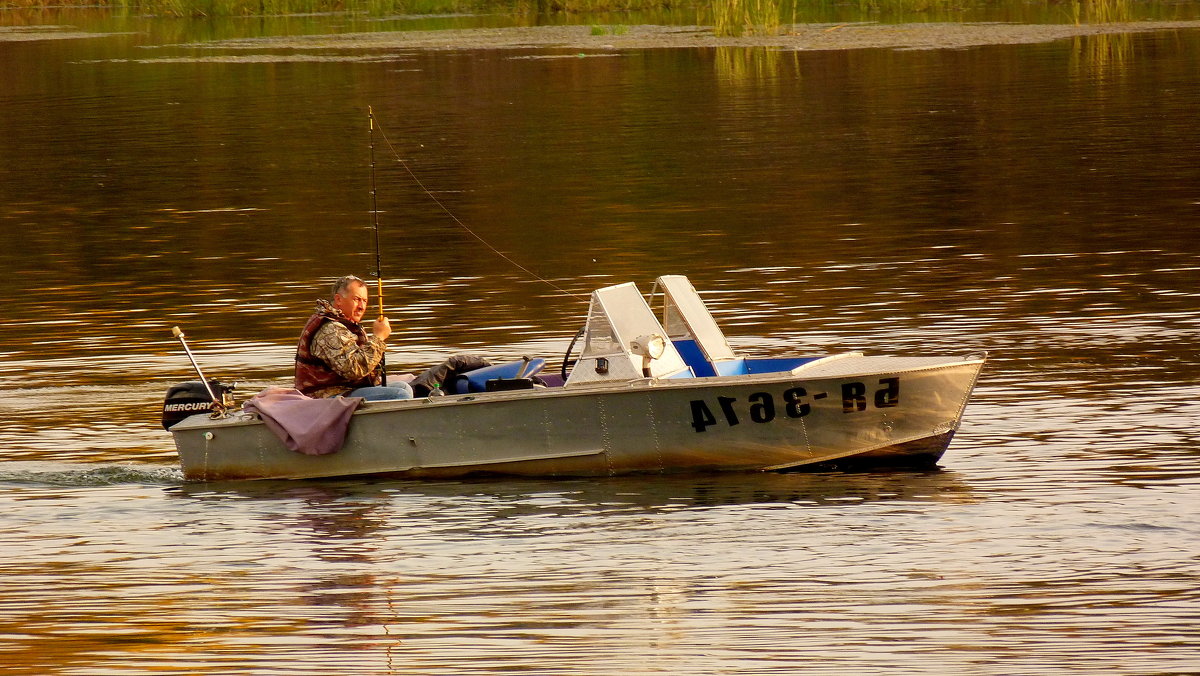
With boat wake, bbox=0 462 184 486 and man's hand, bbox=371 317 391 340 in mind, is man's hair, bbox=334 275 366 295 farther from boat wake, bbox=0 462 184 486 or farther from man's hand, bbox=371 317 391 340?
boat wake, bbox=0 462 184 486

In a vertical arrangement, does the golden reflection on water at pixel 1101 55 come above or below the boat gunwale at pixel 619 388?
above

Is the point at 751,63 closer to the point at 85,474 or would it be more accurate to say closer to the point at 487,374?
the point at 487,374

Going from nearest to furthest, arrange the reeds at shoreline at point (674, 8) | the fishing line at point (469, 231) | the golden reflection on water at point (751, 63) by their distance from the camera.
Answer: the fishing line at point (469, 231) < the golden reflection on water at point (751, 63) < the reeds at shoreline at point (674, 8)

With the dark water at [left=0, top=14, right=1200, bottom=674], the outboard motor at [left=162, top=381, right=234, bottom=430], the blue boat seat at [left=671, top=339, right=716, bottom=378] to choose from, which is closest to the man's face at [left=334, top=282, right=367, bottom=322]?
Answer: the outboard motor at [left=162, top=381, right=234, bottom=430]

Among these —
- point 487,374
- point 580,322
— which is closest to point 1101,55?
point 580,322

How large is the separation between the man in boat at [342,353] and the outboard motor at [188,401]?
62 cm

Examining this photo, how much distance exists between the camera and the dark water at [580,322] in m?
9.55

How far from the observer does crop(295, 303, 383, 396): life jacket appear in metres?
13.2

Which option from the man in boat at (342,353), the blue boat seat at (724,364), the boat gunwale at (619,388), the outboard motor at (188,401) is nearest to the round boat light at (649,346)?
the boat gunwale at (619,388)

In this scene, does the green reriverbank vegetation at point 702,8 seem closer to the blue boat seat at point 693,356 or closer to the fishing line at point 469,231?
the fishing line at point 469,231

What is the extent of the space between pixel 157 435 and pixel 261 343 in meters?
3.61

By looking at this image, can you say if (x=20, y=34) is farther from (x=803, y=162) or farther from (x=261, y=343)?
(x=261, y=343)

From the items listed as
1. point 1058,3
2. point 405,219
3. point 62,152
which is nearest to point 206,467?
point 405,219

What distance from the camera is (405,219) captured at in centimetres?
2753
